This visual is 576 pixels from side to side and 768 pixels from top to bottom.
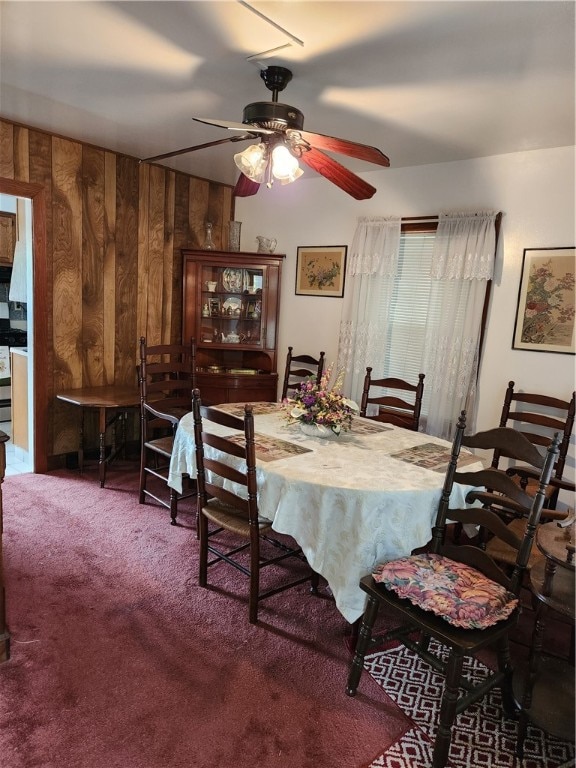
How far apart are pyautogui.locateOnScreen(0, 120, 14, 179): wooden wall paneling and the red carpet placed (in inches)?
92.1

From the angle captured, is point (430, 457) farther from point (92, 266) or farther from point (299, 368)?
point (92, 266)

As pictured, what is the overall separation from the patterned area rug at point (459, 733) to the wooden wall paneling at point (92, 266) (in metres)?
3.08

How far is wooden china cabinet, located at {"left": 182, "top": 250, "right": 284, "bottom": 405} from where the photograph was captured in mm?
4570

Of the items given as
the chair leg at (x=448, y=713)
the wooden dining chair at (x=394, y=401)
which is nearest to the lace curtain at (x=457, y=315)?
the wooden dining chair at (x=394, y=401)

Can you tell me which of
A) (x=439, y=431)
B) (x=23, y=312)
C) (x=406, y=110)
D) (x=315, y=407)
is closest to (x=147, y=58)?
(x=406, y=110)

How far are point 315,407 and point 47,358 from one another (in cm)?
227

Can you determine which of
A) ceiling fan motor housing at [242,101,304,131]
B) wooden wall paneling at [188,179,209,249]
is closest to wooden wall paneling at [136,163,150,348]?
wooden wall paneling at [188,179,209,249]

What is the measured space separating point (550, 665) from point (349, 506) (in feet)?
3.03

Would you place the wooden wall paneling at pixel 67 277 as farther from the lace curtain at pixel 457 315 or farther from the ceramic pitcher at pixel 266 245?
the lace curtain at pixel 457 315

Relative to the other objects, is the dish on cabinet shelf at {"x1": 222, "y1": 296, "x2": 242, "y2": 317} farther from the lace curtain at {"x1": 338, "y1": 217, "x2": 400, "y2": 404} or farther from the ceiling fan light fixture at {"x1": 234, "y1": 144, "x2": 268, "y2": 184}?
the ceiling fan light fixture at {"x1": 234, "y1": 144, "x2": 268, "y2": 184}

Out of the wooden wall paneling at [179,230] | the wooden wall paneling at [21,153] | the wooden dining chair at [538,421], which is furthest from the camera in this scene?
the wooden wall paneling at [179,230]

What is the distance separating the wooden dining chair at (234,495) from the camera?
2.18 meters

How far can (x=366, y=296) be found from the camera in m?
4.14

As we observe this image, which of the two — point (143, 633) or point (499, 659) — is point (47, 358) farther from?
point (499, 659)
